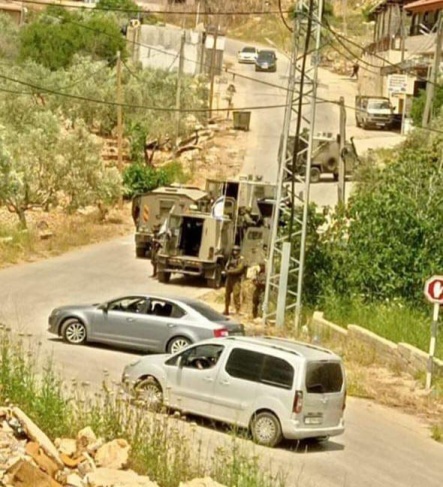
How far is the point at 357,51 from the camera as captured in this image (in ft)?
323

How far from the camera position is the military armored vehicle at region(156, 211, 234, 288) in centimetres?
3453

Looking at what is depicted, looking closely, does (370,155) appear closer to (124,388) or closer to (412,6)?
(412,6)

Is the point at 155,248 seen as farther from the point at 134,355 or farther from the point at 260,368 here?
the point at 260,368

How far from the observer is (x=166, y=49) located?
87.0 metres

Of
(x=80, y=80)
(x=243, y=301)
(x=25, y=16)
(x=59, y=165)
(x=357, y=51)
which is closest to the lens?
(x=243, y=301)

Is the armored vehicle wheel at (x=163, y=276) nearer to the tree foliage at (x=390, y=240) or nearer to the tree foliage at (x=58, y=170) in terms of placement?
the tree foliage at (x=390, y=240)

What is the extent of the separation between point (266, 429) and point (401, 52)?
200 ft

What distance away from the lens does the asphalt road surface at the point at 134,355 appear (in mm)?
16547

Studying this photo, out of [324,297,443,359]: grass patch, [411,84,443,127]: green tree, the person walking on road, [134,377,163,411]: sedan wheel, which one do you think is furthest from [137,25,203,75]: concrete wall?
[134,377,163,411]: sedan wheel

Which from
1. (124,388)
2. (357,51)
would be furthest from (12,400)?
(357,51)

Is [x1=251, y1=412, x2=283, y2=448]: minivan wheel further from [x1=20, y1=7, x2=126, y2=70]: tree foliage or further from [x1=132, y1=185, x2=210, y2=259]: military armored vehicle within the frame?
[x1=20, y1=7, x2=126, y2=70]: tree foliage

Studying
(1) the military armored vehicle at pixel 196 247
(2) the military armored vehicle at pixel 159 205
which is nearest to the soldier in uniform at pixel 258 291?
(1) the military armored vehicle at pixel 196 247

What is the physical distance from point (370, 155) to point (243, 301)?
2233 centimetres

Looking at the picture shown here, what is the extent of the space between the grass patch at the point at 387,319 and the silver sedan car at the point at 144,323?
460 centimetres
